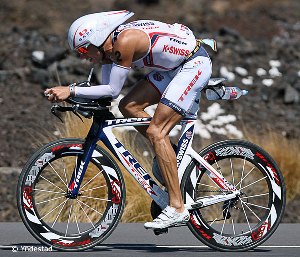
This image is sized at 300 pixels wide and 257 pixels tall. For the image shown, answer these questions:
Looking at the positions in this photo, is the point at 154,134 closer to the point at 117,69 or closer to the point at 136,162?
the point at 136,162

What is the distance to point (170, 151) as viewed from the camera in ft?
31.0

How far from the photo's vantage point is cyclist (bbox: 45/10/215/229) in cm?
923

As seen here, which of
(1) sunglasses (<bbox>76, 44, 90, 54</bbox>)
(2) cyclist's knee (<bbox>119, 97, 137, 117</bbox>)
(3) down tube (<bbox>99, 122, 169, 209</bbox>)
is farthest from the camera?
(2) cyclist's knee (<bbox>119, 97, 137, 117</bbox>)

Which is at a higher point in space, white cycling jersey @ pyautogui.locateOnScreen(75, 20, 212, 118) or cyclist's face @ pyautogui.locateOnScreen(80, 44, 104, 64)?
cyclist's face @ pyautogui.locateOnScreen(80, 44, 104, 64)

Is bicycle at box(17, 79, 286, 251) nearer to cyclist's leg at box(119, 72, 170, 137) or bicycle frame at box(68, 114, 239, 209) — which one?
bicycle frame at box(68, 114, 239, 209)

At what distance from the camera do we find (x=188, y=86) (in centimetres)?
955

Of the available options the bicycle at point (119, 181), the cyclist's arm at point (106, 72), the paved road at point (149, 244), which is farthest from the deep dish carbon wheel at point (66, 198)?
the cyclist's arm at point (106, 72)

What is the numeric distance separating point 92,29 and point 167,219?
1.50 m

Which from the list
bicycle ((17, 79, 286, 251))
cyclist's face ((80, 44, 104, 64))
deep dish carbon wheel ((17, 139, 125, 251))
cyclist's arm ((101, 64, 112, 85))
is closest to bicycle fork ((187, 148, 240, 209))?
bicycle ((17, 79, 286, 251))

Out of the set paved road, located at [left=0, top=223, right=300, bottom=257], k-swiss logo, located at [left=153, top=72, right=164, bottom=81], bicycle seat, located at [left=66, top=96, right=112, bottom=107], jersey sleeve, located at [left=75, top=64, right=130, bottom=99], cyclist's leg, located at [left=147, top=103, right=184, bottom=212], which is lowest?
paved road, located at [left=0, top=223, right=300, bottom=257]

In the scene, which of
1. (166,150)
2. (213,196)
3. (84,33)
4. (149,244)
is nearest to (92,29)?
(84,33)

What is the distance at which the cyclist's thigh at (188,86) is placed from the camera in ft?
31.2

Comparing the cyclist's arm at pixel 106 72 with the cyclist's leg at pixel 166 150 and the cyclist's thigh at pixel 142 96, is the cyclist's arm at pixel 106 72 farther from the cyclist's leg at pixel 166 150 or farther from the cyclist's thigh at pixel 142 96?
the cyclist's leg at pixel 166 150

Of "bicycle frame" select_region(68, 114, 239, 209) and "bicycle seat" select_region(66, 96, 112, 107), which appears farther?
"bicycle frame" select_region(68, 114, 239, 209)
